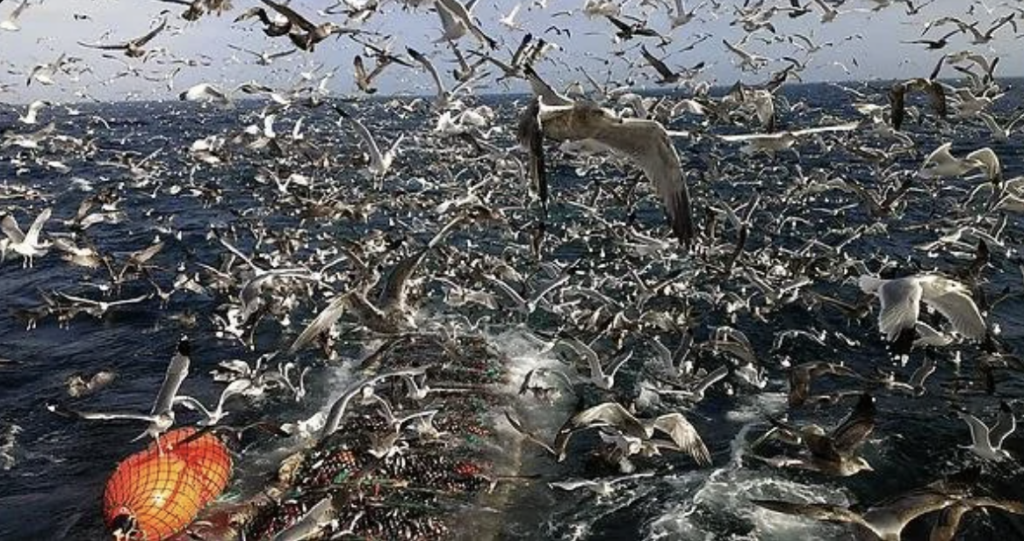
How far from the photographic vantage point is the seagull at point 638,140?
7.08 meters

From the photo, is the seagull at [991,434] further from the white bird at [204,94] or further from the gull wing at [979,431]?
the white bird at [204,94]

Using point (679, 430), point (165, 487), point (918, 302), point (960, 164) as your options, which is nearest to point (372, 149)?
point (165, 487)

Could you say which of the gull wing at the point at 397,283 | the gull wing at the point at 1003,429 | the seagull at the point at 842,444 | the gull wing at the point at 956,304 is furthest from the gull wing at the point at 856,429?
the gull wing at the point at 397,283

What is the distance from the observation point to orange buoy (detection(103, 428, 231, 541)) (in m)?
10.4

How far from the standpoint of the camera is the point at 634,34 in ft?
51.5

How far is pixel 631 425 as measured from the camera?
383 inches

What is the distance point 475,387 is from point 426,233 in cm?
1457

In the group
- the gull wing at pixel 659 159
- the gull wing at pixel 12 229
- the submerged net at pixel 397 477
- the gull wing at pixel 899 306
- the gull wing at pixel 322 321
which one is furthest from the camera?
the gull wing at pixel 12 229

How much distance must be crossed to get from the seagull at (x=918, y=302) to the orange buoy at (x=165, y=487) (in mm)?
8320

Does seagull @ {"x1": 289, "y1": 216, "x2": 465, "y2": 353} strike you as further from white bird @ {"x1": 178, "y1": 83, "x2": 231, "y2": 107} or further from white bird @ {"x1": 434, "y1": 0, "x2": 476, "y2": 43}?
white bird @ {"x1": 178, "y1": 83, "x2": 231, "y2": 107}

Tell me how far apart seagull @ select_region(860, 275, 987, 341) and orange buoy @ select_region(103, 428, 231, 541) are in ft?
27.3

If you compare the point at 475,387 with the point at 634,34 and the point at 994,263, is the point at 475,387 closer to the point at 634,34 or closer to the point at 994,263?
the point at 634,34

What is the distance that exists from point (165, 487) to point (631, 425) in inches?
235

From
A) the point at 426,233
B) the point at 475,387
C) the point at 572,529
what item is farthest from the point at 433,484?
the point at 426,233
